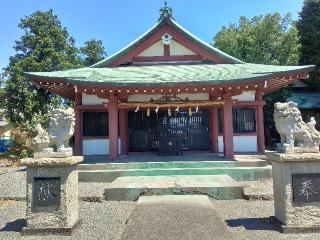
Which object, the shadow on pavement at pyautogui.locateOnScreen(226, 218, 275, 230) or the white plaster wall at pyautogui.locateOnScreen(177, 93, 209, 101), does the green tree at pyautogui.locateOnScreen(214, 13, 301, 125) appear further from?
the shadow on pavement at pyautogui.locateOnScreen(226, 218, 275, 230)

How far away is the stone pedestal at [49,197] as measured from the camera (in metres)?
6.25

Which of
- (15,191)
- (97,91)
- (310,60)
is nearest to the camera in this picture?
(15,191)

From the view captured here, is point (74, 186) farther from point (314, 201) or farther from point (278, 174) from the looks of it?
point (314, 201)

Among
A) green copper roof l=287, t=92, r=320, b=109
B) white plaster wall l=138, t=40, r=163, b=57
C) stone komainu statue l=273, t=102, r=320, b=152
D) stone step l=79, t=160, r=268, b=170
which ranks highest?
white plaster wall l=138, t=40, r=163, b=57

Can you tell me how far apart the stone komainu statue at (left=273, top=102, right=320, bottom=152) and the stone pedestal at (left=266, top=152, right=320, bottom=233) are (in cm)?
23

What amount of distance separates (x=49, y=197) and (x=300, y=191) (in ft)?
15.4

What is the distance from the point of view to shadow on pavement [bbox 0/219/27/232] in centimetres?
653

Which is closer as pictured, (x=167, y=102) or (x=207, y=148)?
(x=167, y=102)

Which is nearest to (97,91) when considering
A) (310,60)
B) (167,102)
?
(167,102)

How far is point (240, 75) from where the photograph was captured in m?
13.5

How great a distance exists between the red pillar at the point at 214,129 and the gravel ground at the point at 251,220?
7097 mm

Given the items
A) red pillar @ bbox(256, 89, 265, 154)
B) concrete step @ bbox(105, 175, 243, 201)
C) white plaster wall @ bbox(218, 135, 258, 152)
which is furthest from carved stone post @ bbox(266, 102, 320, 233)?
white plaster wall @ bbox(218, 135, 258, 152)

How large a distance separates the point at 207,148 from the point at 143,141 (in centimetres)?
322

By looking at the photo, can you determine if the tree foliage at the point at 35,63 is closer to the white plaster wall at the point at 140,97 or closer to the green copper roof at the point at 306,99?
the white plaster wall at the point at 140,97
